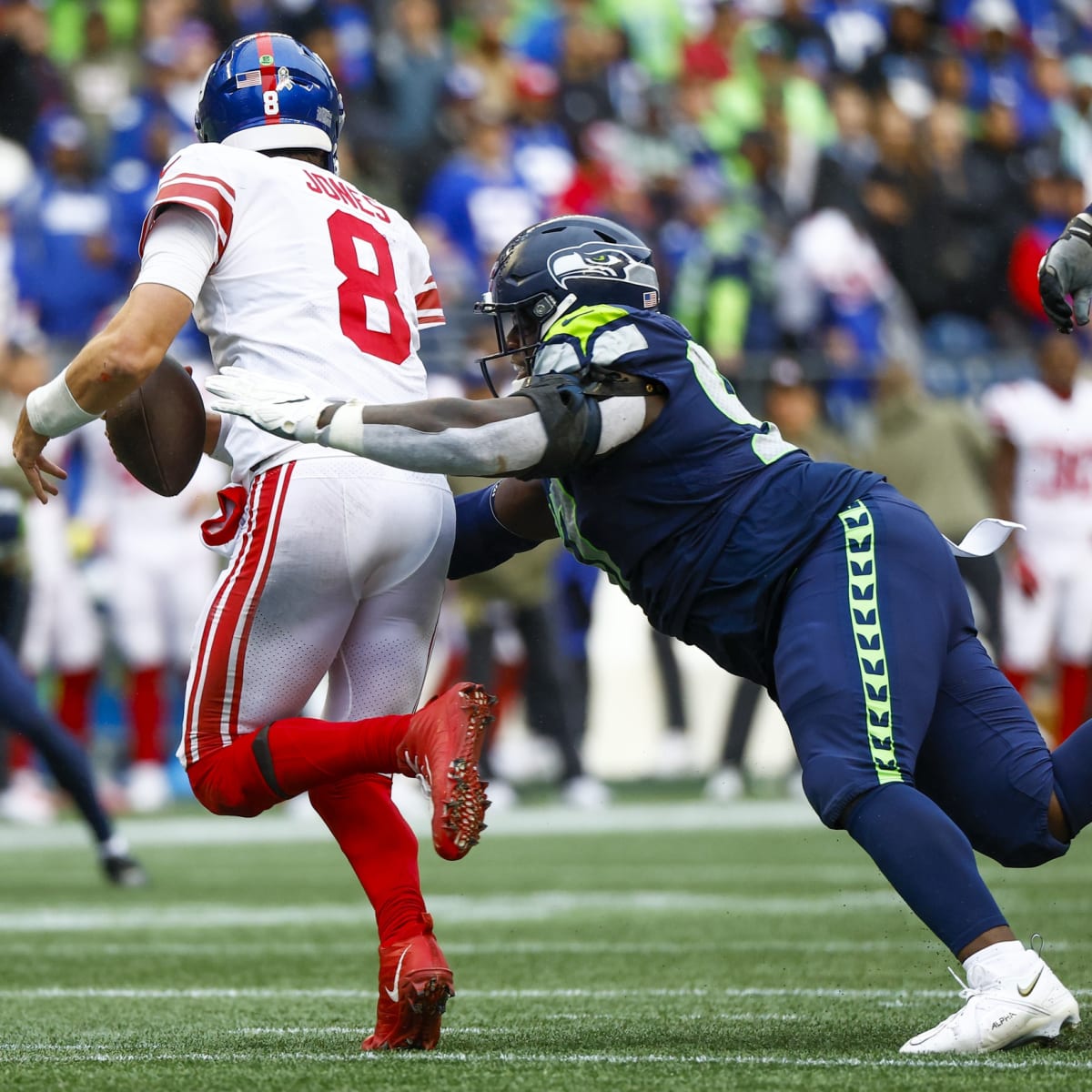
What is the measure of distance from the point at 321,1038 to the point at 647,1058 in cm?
72

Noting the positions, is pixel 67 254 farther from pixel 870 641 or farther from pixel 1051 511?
pixel 870 641

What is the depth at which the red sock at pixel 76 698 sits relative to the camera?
11195 millimetres

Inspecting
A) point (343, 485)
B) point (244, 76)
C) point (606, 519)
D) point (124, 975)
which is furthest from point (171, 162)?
point (124, 975)

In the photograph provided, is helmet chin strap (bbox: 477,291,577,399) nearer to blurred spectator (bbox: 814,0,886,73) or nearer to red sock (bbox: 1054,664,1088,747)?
red sock (bbox: 1054,664,1088,747)

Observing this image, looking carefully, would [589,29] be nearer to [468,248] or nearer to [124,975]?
[468,248]

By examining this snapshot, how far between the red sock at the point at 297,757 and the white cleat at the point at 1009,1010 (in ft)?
3.53

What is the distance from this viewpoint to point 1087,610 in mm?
11273

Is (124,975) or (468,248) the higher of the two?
(468,248)

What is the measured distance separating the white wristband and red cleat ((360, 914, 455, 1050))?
3.73 ft

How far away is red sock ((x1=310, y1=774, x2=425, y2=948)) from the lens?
4.06m

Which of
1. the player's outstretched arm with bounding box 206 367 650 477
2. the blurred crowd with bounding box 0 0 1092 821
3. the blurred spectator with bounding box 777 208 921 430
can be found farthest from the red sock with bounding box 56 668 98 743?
the player's outstretched arm with bounding box 206 367 650 477

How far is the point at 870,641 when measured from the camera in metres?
3.75

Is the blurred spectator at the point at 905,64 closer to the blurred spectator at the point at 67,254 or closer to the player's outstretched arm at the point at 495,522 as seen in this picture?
the blurred spectator at the point at 67,254

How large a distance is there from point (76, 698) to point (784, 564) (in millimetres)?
8003
